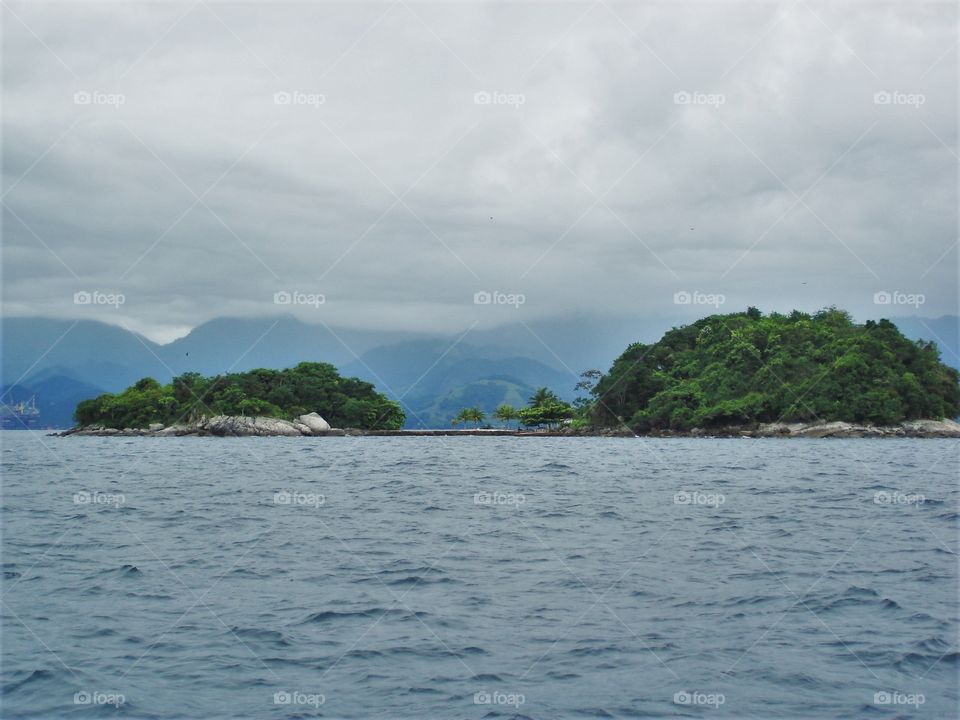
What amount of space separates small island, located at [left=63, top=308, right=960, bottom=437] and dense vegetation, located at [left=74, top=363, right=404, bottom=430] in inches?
10.9

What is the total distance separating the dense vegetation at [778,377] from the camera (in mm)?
135250

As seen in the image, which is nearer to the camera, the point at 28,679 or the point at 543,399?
the point at 28,679

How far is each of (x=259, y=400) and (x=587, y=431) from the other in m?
65.3

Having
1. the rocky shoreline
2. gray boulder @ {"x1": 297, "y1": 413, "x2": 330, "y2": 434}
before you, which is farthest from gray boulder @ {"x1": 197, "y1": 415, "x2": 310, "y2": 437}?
gray boulder @ {"x1": 297, "y1": 413, "x2": 330, "y2": 434}

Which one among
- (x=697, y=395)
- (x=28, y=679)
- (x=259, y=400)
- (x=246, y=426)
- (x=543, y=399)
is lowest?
(x=28, y=679)

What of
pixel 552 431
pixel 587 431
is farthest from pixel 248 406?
pixel 587 431

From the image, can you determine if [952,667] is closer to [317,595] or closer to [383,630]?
[383,630]

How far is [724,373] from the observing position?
153m

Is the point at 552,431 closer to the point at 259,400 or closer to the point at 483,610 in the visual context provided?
the point at 259,400

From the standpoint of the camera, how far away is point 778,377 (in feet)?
474

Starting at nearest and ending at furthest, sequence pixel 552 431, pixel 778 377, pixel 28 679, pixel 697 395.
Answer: pixel 28 679, pixel 778 377, pixel 697 395, pixel 552 431

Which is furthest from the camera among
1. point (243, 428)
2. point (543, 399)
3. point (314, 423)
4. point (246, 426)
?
point (543, 399)

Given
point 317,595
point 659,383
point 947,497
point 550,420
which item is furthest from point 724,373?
point 317,595

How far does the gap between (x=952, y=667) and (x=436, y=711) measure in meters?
7.42
